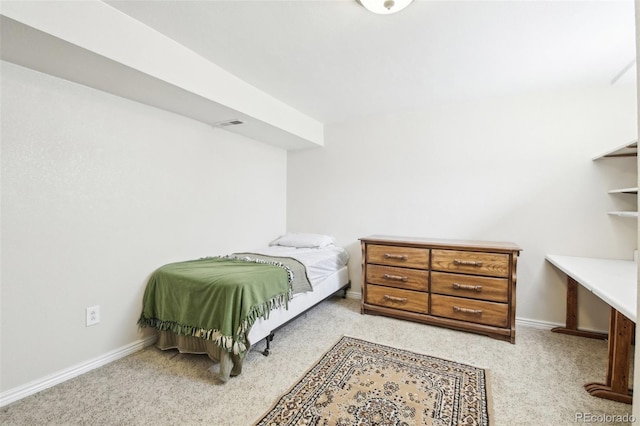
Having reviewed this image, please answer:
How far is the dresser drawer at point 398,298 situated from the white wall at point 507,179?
2.02 feet

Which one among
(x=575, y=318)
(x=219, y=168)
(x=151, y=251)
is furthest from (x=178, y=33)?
(x=575, y=318)

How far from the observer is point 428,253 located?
8.84 ft

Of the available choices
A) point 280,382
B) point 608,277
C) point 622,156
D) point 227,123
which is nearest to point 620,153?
point 622,156

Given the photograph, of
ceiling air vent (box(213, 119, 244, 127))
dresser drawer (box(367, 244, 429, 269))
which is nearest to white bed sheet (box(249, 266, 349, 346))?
dresser drawer (box(367, 244, 429, 269))

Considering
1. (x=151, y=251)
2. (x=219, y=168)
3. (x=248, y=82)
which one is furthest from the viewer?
(x=219, y=168)

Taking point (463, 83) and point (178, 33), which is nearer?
point (178, 33)

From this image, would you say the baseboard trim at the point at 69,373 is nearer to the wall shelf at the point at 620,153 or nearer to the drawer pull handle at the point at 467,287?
the drawer pull handle at the point at 467,287

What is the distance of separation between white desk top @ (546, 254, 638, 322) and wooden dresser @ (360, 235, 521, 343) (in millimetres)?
415

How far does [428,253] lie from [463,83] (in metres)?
1.57

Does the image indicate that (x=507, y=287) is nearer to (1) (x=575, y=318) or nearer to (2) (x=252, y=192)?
(1) (x=575, y=318)

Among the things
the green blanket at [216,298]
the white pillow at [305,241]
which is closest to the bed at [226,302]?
the green blanket at [216,298]

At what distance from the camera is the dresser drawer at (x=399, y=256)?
8.94 feet

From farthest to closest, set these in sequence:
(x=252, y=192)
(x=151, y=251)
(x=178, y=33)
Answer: (x=252, y=192) → (x=151, y=251) → (x=178, y=33)

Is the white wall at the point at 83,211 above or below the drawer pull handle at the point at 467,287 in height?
above
